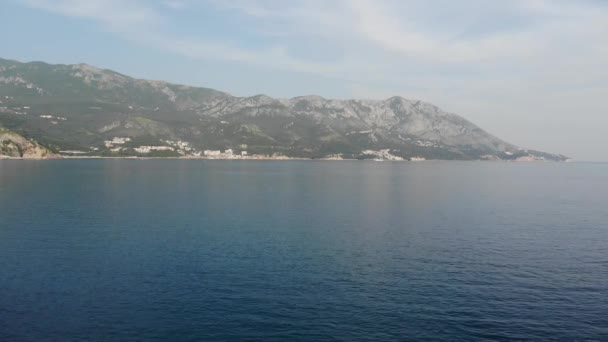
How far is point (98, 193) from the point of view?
424 ft

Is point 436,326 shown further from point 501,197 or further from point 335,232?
point 501,197

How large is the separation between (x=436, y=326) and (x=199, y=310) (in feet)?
66.7

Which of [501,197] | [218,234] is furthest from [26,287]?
[501,197]

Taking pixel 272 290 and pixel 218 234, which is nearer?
pixel 272 290

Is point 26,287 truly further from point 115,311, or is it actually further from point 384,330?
point 384,330

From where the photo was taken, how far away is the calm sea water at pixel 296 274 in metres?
39.5

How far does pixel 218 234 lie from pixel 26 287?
31.6 metres

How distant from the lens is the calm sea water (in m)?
39.5

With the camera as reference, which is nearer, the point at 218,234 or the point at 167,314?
the point at 167,314

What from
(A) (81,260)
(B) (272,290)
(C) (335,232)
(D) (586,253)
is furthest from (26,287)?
(D) (586,253)

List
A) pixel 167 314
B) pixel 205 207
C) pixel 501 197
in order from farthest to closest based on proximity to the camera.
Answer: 1. pixel 501 197
2. pixel 205 207
3. pixel 167 314

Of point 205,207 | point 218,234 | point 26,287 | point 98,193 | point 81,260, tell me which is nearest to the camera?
point 26,287

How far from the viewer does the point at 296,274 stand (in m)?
53.7

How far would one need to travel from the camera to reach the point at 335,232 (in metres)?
79.7
